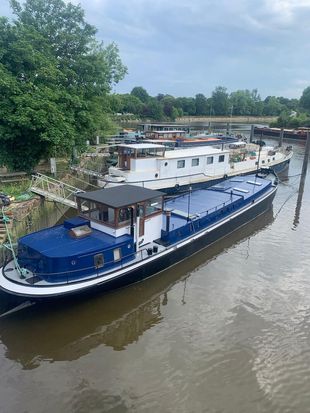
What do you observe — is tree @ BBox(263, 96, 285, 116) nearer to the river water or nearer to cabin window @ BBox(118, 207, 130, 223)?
the river water

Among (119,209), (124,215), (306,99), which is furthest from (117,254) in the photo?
(306,99)

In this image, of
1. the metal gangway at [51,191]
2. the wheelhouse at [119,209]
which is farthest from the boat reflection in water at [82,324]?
the metal gangway at [51,191]

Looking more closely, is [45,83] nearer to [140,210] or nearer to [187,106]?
[140,210]

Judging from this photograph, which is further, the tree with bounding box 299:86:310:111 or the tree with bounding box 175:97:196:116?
the tree with bounding box 175:97:196:116

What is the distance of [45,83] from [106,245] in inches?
542

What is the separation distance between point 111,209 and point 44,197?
21.7ft

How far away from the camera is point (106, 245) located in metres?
12.4

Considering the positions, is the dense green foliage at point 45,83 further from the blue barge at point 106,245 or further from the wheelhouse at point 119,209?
the blue barge at point 106,245

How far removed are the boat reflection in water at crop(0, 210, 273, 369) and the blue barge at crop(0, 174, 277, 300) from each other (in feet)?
2.47

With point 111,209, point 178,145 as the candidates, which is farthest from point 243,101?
point 111,209

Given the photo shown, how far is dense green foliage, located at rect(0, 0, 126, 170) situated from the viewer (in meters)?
18.6

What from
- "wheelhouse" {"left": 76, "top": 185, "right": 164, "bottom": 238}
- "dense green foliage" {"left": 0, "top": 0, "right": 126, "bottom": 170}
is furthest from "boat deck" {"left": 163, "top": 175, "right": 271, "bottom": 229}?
"dense green foliage" {"left": 0, "top": 0, "right": 126, "bottom": 170}

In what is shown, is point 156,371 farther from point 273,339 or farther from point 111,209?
point 111,209

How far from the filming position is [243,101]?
156875 millimetres
